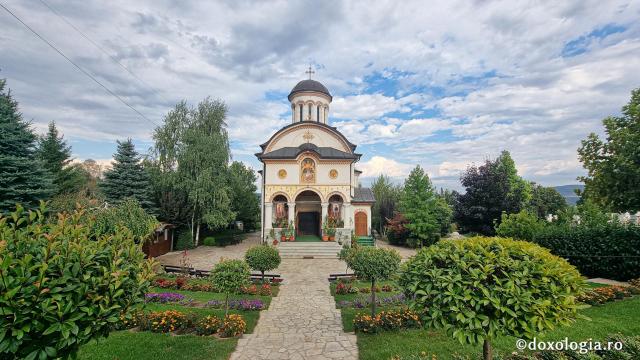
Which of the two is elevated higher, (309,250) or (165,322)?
(309,250)

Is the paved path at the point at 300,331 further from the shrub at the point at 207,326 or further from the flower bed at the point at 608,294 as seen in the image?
the flower bed at the point at 608,294

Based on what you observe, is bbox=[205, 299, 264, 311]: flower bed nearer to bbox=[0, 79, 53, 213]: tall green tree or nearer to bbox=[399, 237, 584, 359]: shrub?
bbox=[399, 237, 584, 359]: shrub

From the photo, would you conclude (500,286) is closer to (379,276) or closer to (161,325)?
(379,276)

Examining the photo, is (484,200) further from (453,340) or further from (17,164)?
(17,164)

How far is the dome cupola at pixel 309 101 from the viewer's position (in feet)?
88.5

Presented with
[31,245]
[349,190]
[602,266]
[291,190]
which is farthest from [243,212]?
[31,245]

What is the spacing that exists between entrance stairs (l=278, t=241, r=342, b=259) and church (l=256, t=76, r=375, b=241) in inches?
58.8

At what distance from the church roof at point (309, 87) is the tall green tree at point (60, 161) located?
17.5 meters

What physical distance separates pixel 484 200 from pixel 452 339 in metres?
15.9

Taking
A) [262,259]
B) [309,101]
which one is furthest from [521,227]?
[309,101]

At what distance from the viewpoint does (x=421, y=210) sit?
23016mm

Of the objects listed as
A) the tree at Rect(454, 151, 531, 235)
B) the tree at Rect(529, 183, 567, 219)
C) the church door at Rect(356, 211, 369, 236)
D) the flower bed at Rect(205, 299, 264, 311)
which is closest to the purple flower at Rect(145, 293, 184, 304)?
the flower bed at Rect(205, 299, 264, 311)

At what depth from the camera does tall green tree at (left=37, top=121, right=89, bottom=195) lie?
2016cm

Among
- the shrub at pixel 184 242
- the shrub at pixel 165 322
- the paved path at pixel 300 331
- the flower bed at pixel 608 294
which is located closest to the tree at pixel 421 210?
the paved path at pixel 300 331
